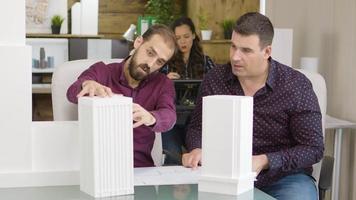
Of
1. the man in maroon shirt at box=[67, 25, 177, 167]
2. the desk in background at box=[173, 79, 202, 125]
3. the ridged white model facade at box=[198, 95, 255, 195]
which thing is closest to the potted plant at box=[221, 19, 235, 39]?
the desk in background at box=[173, 79, 202, 125]

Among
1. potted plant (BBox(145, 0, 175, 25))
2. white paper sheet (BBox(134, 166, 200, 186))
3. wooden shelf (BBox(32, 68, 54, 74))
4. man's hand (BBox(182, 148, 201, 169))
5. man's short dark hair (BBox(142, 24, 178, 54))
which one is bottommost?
white paper sheet (BBox(134, 166, 200, 186))

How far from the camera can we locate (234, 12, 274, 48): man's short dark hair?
2182 millimetres

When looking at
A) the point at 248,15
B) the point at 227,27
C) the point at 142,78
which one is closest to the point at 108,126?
the point at 142,78

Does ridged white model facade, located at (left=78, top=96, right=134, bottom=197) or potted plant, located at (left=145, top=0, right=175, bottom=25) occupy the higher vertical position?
potted plant, located at (left=145, top=0, right=175, bottom=25)

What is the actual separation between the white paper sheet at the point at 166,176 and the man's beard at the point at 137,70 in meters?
0.42

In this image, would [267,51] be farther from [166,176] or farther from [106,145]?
[106,145]

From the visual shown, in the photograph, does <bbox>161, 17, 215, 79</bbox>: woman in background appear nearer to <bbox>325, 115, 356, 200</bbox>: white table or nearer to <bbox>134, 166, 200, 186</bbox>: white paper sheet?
<bbox>325, 115, 356, 200</bbox>: white table

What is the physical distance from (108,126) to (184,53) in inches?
110

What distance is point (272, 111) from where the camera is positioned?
7.07 ft

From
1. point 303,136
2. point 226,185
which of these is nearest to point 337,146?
point 303,136

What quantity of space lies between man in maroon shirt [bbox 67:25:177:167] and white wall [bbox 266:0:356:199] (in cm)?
147

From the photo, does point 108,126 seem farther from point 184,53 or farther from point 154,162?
point 184,53

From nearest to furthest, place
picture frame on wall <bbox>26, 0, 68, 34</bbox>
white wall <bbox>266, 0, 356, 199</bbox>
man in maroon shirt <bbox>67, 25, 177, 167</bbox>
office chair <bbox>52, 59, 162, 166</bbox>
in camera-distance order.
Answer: man in maroon shirt <bbox>67, 25, 177, 167</bbox> → office chair <bbox>52, 59, 162, 166</bbox> → white wall <bbox>266, 0, 356, 199</bbox> → picture frame on wall <bbox>26, 0, 68, 34</bbox>

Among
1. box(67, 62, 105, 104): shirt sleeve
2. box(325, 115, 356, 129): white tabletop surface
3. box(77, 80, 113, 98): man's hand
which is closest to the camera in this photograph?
box(77, 80, 113, 98): man's hand
